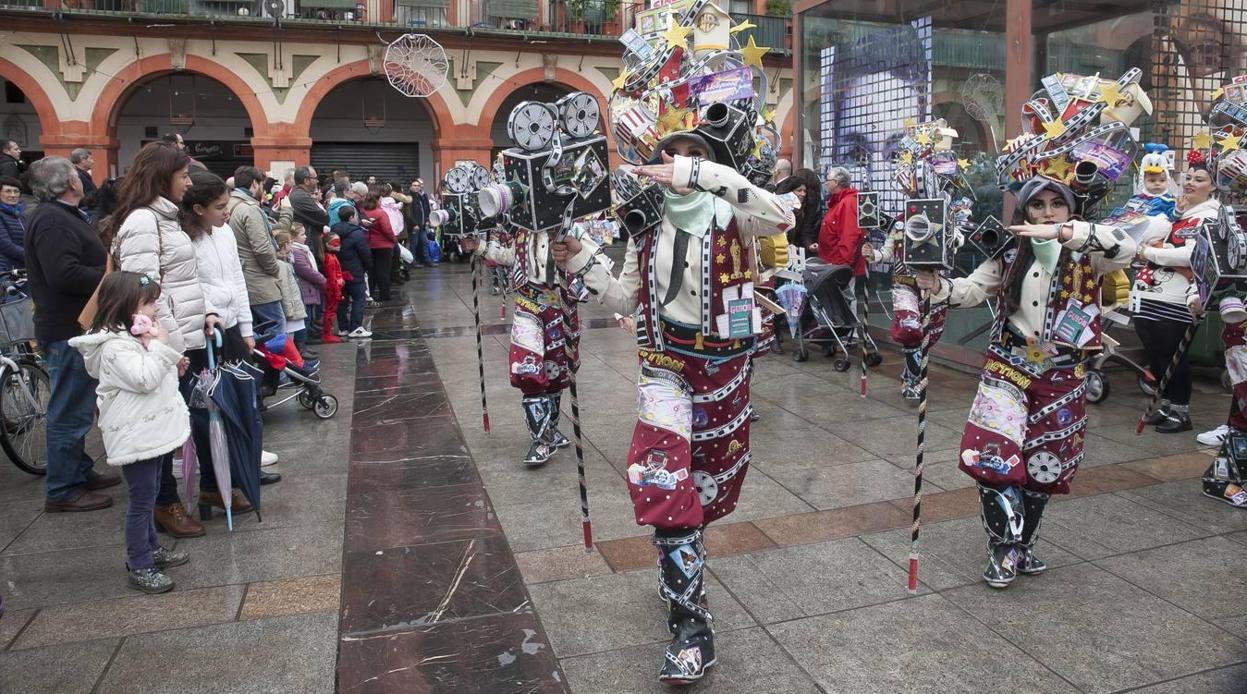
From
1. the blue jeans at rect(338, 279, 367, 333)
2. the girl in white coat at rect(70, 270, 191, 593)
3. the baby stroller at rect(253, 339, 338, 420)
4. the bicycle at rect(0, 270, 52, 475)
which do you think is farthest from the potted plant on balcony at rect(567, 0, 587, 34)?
the girl in white coat at rect(70, 270, 191, 593)

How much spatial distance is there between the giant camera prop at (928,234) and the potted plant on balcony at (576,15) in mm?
22136

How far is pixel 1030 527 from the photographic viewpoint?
443 centimetres

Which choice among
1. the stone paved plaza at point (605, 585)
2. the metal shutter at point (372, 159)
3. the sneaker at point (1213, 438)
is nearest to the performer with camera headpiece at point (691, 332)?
the stone paved plaza at point (605, 585)

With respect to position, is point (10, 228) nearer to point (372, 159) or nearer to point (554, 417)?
point (554, 417)

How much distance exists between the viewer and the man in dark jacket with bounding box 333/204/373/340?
1219 cm

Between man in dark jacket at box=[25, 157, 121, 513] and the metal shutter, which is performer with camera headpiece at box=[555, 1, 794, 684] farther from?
the metal shutter

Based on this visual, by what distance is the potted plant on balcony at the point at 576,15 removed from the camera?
2470cm

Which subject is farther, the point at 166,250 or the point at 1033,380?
the point at 166,250

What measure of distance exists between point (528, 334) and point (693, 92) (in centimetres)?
253

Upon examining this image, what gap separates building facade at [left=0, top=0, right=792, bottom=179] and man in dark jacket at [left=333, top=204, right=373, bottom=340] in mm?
10788

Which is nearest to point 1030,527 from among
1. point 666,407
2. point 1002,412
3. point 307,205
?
point 1002,412

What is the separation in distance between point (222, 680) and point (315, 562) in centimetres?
116

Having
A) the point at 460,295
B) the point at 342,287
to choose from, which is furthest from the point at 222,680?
the point at 460,295

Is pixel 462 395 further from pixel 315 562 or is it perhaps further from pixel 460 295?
pixel 460 295
